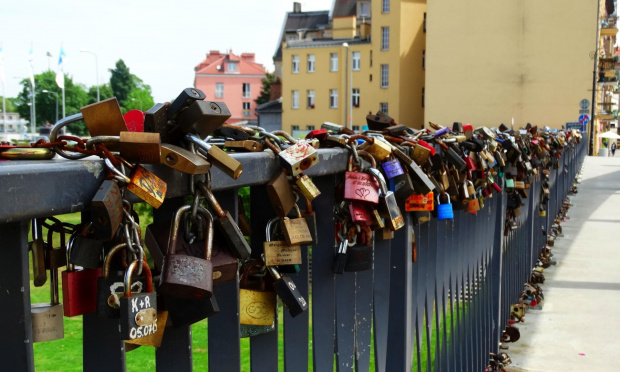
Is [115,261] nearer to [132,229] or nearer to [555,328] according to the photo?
[132,229]

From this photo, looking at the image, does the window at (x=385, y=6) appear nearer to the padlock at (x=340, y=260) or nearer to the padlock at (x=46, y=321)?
the padlock at (x=340, y=260)

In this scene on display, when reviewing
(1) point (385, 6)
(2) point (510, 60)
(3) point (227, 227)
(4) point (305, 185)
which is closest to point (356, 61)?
(1) point (385, 6)

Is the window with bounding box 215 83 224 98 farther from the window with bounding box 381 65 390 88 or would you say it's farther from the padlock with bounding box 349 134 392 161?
the padlock with bounding box 349 134 392 161

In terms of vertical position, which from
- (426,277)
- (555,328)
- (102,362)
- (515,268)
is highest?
(102,362)

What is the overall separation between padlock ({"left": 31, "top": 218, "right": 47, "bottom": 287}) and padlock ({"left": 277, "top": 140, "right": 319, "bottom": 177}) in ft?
1.63

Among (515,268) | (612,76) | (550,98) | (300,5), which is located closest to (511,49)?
(550,98)

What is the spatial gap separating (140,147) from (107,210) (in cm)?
11

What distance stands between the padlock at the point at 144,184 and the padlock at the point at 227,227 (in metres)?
0.12

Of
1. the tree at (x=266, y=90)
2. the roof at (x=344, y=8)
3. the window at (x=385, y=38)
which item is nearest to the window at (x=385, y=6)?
the window at (x=385, y=38)

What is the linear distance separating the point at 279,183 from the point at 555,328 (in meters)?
3.99

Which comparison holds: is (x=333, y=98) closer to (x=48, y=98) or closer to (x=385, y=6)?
(x=385, y=6)

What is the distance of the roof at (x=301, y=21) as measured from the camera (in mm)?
76312

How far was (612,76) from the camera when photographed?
5075cm

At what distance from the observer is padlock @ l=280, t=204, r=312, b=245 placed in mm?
1355
